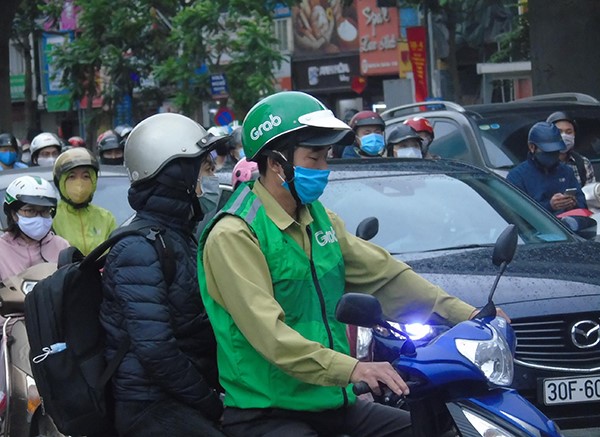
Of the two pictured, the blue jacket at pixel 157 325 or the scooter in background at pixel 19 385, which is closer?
the blue jacket at pixel 157 325

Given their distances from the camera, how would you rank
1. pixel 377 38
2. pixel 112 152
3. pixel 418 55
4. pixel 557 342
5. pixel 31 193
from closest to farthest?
1. pixel 557 342
2. pixel 31 193
3. pixel 112 152
4. pixel 418 55
5. pixel 377 38

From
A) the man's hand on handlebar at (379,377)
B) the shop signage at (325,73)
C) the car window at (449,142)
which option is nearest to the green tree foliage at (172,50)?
the shop signage at (325,73)

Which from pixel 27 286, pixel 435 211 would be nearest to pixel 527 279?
pixel 435 211

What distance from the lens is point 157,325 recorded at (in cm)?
416

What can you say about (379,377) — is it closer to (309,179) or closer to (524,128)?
(309,179)

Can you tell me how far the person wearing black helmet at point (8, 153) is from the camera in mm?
15188

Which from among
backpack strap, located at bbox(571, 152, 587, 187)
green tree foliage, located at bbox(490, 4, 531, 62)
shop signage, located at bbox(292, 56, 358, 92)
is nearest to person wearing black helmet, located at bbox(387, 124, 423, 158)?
backpack strap, located at bbox(571, 152, 587, 187)

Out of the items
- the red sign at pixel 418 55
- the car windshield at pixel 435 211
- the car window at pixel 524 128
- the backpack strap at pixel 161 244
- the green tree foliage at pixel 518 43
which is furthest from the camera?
the red sign at pixel 418 55

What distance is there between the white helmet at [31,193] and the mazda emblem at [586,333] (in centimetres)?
297

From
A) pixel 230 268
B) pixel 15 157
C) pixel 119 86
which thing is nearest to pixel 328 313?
pixel 230 268

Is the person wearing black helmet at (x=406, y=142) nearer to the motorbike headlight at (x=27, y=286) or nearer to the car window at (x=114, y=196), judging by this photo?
the car window at (x=114, y=196)

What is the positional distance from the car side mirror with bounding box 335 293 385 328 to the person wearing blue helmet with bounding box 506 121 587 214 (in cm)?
626

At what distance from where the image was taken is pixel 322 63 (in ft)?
143

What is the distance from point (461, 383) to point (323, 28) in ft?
132
